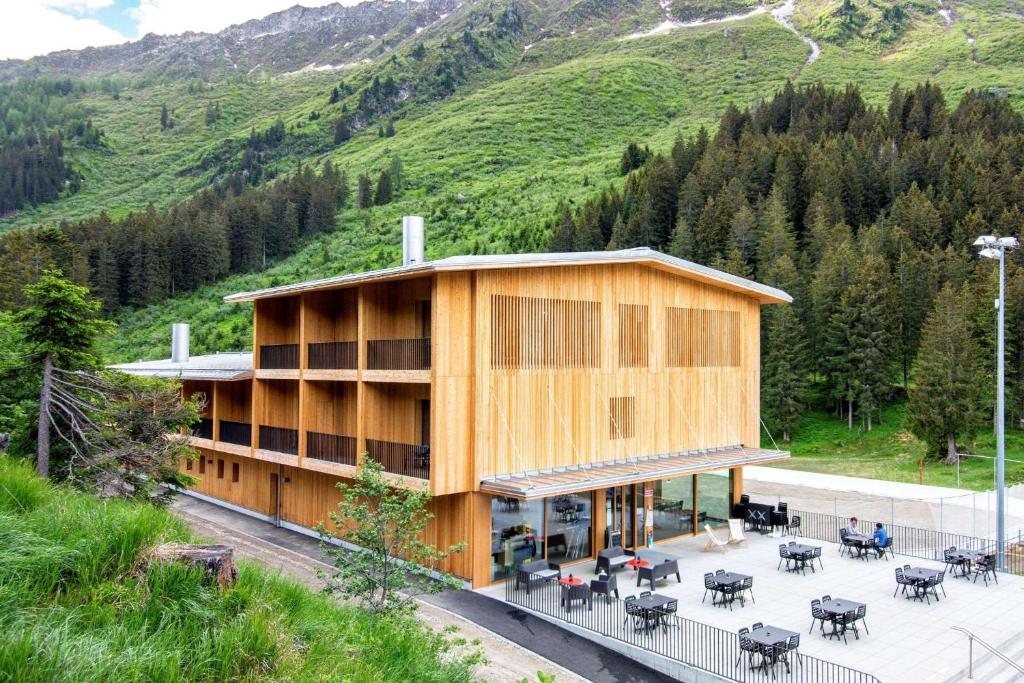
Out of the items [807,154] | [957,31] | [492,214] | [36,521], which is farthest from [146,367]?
[957,31]

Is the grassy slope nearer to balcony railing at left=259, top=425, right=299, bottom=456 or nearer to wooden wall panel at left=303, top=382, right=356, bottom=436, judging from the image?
wooden wall panel at left=303, top=382, right=356, bottom=436

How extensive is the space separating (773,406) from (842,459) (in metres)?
6.45

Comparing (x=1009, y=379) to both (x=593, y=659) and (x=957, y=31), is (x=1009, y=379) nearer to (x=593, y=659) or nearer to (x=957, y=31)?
(x=593, y=659)

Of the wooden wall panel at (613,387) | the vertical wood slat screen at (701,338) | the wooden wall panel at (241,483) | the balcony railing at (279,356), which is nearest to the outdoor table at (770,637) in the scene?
the wooden wall panel at (613,387)

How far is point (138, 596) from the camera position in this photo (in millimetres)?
5969

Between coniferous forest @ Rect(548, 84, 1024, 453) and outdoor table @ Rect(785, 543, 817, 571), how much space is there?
2566 cm

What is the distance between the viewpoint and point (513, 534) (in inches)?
749

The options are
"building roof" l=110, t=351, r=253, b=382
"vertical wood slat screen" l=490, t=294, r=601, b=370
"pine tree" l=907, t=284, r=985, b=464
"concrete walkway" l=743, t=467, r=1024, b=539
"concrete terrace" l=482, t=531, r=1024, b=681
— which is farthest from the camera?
"pine tree" l=907, t=284, r=985, b=464

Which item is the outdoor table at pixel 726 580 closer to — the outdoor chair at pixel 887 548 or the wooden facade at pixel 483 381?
the wooden facade at pixel 483 381

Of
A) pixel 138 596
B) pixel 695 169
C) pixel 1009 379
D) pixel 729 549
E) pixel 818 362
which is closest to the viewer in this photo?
pixel 138 596

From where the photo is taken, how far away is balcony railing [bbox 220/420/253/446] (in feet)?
87.2

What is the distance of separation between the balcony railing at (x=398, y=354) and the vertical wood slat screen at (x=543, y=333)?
189 cm

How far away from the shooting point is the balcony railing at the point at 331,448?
21328 mm

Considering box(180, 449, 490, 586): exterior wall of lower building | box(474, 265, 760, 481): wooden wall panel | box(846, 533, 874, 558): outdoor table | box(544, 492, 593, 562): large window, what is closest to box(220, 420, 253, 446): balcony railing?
box(180, 449, 490, 586): exterior wall of lower building
